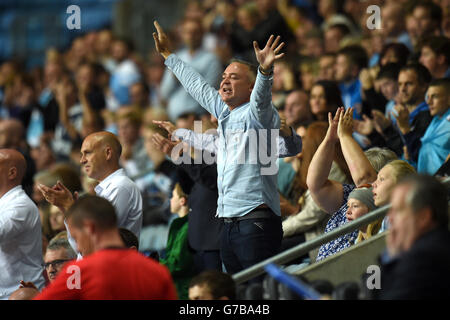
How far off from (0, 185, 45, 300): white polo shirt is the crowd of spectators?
24mm

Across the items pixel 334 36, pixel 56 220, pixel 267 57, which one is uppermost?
pixel 334 36

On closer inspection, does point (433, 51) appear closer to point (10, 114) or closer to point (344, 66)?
point (344, 66)

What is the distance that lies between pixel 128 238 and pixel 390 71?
337 centimetres

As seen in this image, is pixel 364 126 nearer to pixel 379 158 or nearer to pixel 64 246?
pixel 379 158

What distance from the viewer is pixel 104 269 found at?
4.26 m

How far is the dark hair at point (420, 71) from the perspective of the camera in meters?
7.48

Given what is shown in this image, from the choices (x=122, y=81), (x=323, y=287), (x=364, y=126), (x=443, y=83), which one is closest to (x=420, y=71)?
(x=443, y=83)

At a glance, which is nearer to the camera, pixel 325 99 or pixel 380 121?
pixel 380 121

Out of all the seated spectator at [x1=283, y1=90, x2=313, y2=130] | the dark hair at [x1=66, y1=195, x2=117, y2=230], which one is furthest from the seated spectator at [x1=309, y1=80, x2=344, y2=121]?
the dark hair at [x1=66, y1=195, x2=117, y2=230]

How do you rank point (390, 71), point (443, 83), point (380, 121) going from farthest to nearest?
point (390, 71) < point (380, 121) < point (443, 83)
